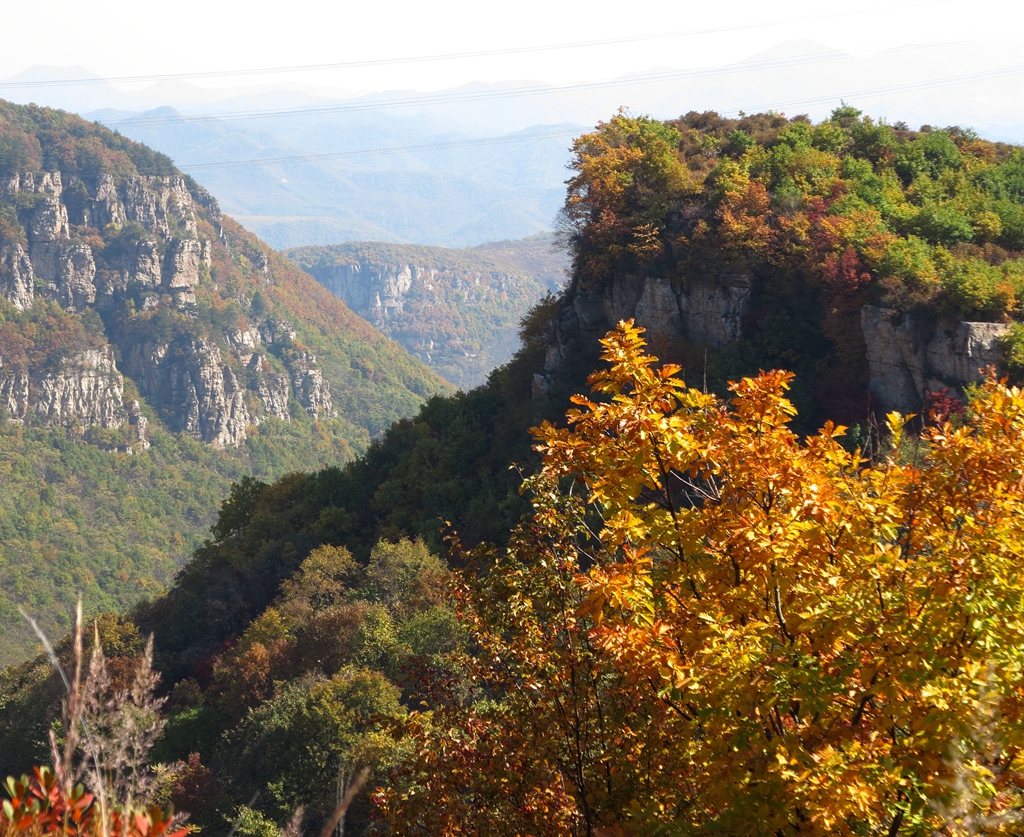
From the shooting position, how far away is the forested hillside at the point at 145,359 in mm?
121875

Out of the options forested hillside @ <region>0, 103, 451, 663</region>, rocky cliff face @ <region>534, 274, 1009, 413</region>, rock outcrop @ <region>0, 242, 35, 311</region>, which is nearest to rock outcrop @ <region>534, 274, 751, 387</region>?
rocky cliff face @ <region>534, 274, 1009, 413</region>

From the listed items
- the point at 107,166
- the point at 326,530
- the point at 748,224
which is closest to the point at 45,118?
the point at 107,166

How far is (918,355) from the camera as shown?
22.1 meters

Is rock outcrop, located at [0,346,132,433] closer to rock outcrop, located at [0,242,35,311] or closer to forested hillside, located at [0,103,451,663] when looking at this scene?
forested hillside, located at [0,103,451,663]

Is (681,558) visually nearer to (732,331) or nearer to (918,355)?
(918,355)

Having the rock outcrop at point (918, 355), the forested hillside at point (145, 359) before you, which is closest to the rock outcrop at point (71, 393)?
the forested hillside at point (145, 359)

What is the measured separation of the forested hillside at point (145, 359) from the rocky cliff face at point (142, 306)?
0.87 feet

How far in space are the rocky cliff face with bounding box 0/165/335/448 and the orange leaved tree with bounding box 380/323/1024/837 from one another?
14523cm

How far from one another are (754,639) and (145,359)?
163 m

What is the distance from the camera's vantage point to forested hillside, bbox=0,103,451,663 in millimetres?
121875

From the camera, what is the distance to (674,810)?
5781 millimetres

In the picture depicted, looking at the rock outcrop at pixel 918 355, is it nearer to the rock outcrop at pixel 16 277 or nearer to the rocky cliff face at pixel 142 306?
the rocky cliff face at pixel 142 306

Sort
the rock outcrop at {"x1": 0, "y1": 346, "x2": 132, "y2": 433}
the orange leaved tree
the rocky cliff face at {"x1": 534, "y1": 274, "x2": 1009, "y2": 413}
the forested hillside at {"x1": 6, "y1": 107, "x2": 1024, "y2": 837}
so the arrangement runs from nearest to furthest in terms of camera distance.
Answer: the orange leaved tree, the forested hillside at {"x1": 6, "y1": 107, "x2": 1024, "y2": 837}, the rocky cliff face at {"x1": 534, "y1": 274, "x2": 1009, "y2": 413}, the rock outcrop at {"x1": 0, "y1": 346, "x2": 132, "y2": 433}

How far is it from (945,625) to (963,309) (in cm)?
1957
